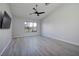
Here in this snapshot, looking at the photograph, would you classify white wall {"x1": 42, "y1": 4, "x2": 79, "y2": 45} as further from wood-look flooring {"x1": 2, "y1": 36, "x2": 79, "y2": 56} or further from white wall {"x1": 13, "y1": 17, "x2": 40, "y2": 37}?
white wall {"x1": 13, "y1": 17, "x2": 40, "y2": 37}

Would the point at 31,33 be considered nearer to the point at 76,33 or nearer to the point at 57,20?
the point at 57,20

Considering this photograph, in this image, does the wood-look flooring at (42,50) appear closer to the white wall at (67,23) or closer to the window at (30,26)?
the white wall at (67,23)

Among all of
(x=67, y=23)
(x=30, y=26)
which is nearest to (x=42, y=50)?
(x=67, y=23)

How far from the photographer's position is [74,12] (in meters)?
6.02

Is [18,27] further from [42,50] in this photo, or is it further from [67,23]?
[42,50]

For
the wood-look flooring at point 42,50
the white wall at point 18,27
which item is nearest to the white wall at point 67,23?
the wood-look flooring at point 42,50

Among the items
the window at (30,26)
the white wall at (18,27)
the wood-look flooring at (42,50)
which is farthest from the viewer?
the window at (30,26)

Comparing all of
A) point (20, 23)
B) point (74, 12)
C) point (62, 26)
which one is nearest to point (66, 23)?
point (62, 26)

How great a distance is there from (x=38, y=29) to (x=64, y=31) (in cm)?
598

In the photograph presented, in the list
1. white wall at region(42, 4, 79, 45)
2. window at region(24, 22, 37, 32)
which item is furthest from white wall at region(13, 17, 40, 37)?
white wall at region(42, 4, 79, 45)

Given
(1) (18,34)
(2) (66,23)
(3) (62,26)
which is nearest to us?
(2) (66,23)

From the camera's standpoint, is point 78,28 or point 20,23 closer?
point 78,28

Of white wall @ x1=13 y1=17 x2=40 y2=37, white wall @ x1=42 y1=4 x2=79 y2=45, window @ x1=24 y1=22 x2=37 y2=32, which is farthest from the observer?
window @ x1=24 y1=22 x2=37 y2=32

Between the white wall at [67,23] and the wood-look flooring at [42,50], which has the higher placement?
the white wall at [67,23]
